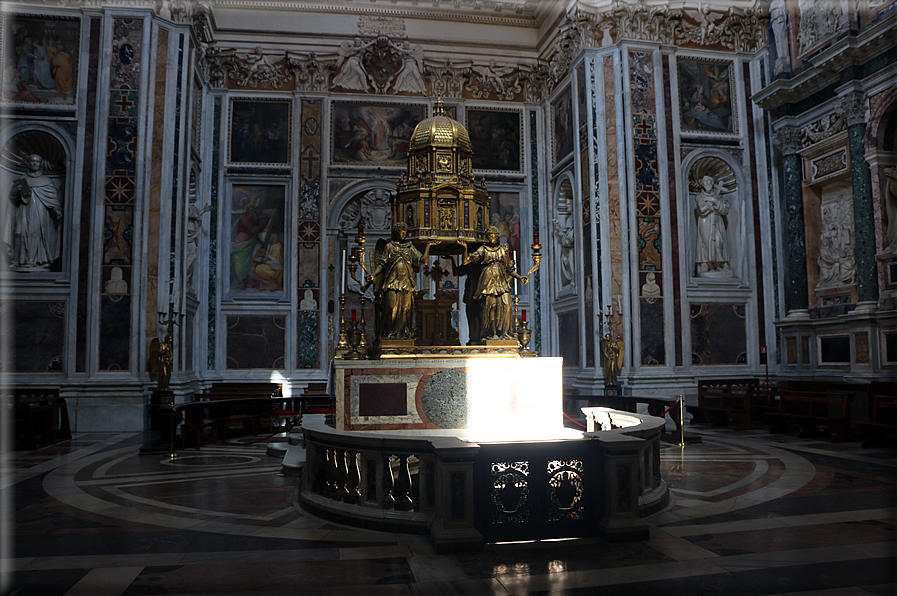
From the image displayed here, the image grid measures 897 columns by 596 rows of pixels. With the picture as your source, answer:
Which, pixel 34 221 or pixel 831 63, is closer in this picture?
pixel 831 63

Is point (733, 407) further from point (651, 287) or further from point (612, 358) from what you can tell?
point (651, 287)

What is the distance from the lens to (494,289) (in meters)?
8.17

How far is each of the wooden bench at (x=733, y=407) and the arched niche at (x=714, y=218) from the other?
3677 millimetres

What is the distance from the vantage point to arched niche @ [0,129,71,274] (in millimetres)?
14883

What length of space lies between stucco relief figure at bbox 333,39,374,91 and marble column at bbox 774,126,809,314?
12.6m

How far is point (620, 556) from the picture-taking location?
15.4 feet

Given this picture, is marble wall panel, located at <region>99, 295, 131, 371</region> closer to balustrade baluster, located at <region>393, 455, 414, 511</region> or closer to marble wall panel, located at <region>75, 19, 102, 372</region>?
marble wall panel, located at <region>75, 19, 102, 372</region>

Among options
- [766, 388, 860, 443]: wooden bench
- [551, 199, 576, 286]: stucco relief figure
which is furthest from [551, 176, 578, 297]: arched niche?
[766, 388, 860, 443]: wooden bench

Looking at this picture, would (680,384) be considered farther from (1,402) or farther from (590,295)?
(1,402)

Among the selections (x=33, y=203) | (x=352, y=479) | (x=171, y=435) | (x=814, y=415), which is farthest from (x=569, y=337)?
(x=33, y=203)

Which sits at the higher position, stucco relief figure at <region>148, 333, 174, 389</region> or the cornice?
the cornice

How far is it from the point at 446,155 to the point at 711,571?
19.8ft

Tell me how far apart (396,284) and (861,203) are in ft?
38.2

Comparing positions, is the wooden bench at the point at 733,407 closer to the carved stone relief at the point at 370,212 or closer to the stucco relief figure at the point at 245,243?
the carved stone relief at the point at 370,212
